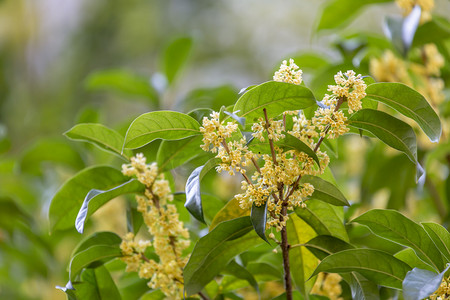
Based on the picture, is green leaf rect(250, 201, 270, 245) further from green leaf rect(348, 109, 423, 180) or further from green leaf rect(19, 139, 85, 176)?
green leaf rect(19, 139, 85, 176)

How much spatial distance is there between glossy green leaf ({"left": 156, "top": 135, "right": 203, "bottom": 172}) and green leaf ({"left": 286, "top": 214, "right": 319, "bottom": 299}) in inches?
6.9

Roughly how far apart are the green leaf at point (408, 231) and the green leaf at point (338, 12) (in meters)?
0.60

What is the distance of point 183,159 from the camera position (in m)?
0.72

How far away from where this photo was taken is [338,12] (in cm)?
108

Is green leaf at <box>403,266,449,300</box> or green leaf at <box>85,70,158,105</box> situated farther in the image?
green leaf at <box>85,70,158,105</box>

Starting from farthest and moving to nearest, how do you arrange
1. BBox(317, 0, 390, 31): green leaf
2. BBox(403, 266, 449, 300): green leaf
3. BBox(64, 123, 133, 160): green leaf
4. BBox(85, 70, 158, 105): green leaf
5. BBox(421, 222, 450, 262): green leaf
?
BBox(85, 70, 158, 105): green leaf, BBox(317, 0, 390, 31): green leaf, BBox(64, 123, 133, 160): green leaf, BBox(421, 222, 450, 262): green leaf, BBox(403, 266, 449, 300): green leaf

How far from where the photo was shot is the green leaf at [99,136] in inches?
27.4

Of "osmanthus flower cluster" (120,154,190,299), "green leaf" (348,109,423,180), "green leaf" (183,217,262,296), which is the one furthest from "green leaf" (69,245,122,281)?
"green leaf" (348,109,423,180)

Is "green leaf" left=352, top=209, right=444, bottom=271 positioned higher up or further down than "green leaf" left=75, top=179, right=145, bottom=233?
further down

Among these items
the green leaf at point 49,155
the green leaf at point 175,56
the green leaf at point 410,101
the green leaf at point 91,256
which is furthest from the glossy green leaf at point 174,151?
the green leaf at point 175,56

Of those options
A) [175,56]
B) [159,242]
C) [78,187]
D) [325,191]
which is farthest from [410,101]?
[175,56]

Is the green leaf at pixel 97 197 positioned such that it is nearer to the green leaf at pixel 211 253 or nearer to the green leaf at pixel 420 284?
the green leaf at pixel 211 253

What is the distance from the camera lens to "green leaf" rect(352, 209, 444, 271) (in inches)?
23.5

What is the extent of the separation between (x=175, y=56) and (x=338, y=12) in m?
0.45
